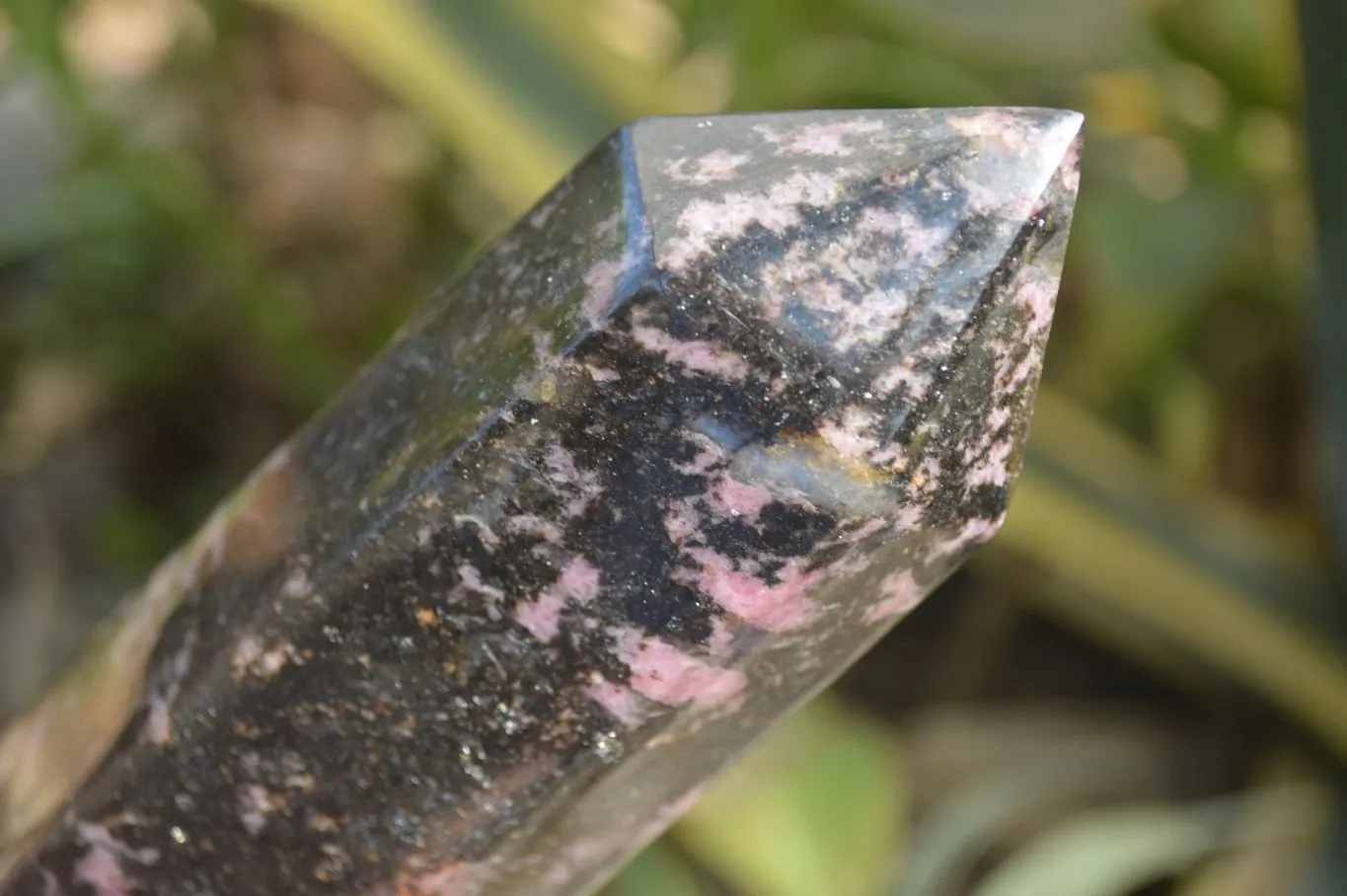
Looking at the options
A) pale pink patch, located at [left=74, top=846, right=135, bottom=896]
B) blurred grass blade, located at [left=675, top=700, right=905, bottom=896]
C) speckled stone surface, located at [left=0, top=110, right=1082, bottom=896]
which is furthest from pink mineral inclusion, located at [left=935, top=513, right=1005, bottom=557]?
blurred grass blade, located at [left=675, top=700, right=905, bottom=896]

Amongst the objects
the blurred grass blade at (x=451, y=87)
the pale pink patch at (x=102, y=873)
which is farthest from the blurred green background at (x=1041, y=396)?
the pale pink patch at (x=102, y=873)

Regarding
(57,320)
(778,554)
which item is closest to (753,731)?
(778,554)

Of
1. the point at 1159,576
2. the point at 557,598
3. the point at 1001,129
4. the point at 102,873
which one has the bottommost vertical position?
the point at 102,873

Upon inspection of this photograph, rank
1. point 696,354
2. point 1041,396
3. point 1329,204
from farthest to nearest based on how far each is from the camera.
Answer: point 1041,396, point 1329,204, point 696,354

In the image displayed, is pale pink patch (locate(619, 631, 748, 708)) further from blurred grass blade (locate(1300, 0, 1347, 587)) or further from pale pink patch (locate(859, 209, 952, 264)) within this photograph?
blurred grass blade (locate(1300, 0, 1347, 587))

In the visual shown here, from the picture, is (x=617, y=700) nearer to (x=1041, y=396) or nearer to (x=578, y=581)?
(x=578, y=581)

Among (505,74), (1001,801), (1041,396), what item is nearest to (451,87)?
(505,74)

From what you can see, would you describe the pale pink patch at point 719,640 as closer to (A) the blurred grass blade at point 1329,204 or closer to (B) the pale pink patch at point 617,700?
(B) the pale pink patch at point 617,700
